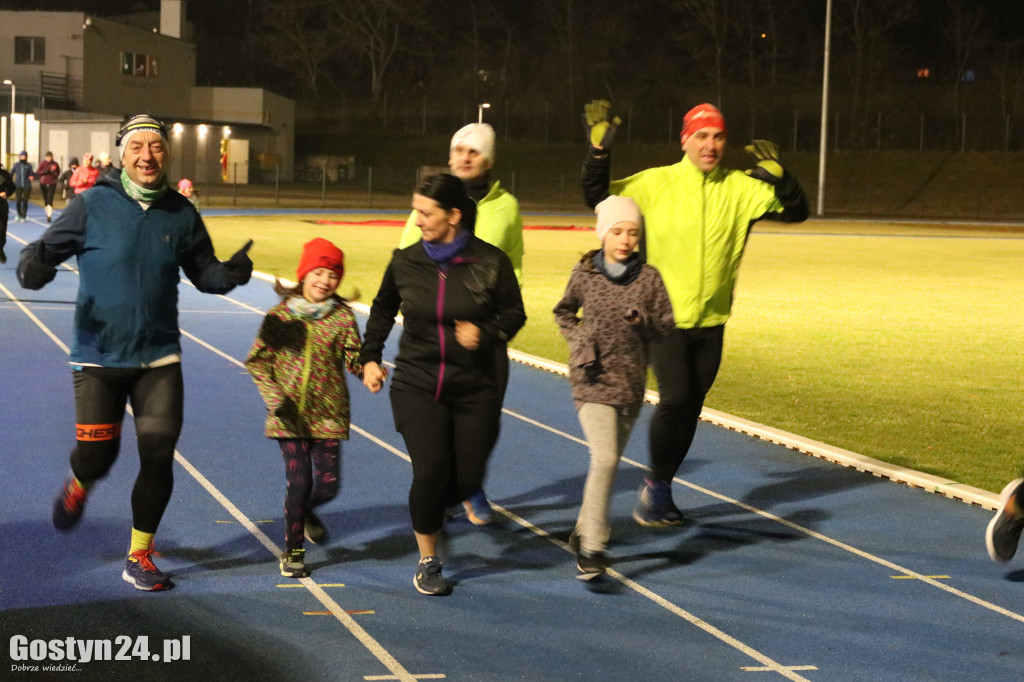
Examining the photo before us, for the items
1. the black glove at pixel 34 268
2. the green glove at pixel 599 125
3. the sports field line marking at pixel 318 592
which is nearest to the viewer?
the sports field line marking at pixel 318 592

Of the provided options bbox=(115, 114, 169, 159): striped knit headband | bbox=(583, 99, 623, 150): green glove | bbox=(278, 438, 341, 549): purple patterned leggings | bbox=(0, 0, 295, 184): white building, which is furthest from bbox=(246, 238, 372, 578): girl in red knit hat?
bbox=(0, 0, 295, 184): white building

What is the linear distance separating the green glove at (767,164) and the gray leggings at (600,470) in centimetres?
171

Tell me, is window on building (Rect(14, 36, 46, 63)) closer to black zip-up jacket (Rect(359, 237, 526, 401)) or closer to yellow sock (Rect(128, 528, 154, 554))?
yellow sock (Rect(128, 528, 154, 554))

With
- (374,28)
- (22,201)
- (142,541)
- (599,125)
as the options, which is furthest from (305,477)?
(374,28)

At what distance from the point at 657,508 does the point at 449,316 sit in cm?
206

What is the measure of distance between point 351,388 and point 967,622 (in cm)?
669

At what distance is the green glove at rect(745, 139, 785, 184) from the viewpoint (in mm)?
7023

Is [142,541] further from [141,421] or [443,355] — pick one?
[443,355]

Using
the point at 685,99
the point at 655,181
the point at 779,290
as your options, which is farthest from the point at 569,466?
the point at 685,99

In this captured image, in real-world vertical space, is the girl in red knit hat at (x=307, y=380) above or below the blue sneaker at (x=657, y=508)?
above

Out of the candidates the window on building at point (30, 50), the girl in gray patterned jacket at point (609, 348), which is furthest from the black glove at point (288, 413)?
the window on building at point (30, 50)

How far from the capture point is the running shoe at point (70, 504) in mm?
6008

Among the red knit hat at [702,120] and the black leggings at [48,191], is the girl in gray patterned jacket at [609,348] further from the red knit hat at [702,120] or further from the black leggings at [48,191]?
the black leggings at [48,191]

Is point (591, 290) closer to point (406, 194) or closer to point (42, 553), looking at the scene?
point (42, 553)
